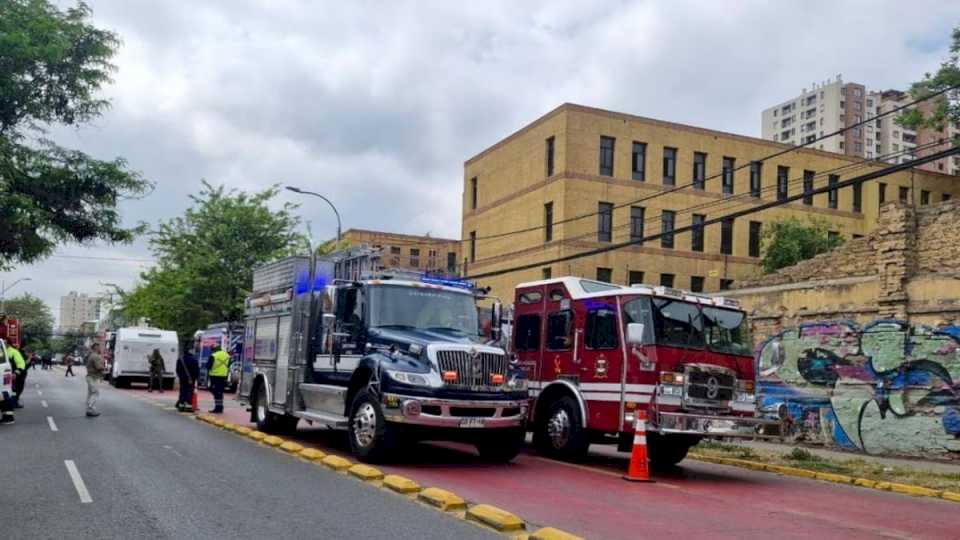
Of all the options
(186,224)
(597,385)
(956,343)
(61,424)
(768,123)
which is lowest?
(61,424)

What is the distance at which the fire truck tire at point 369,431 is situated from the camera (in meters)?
11.8

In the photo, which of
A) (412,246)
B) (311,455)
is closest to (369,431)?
(311,455)

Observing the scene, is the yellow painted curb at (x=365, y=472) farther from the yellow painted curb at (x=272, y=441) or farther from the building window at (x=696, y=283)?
the building window at (x=696, y=283)

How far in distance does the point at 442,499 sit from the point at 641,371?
14.7 ft

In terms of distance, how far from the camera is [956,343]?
52.2 ft

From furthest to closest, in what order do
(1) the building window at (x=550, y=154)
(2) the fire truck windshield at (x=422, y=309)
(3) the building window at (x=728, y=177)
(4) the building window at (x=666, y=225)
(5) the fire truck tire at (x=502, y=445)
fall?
(3) the building window at (x=728, y=177)
(4) the building window at (x=666, y=225)
(1) the building window at (x=550, y=154)
(2) the fire truck windshield at (x=422, y=309)
(5) the fire truck tire at (x=502, y=445)

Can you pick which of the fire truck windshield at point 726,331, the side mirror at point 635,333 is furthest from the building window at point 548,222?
the side mirror at point 635,333

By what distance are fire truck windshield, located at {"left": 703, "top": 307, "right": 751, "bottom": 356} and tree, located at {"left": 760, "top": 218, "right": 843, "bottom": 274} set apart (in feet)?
102

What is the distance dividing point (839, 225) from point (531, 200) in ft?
60.8

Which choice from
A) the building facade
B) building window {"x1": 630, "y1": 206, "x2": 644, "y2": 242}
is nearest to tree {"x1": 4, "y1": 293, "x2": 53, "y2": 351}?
the building facade

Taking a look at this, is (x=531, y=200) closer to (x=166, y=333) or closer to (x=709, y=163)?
(x=709, y=163)

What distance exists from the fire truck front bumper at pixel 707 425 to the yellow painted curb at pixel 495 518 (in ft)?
14.3

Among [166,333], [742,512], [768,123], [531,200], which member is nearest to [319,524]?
[742,512]

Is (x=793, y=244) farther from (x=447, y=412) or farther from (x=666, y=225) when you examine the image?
(x=447, y=412)
